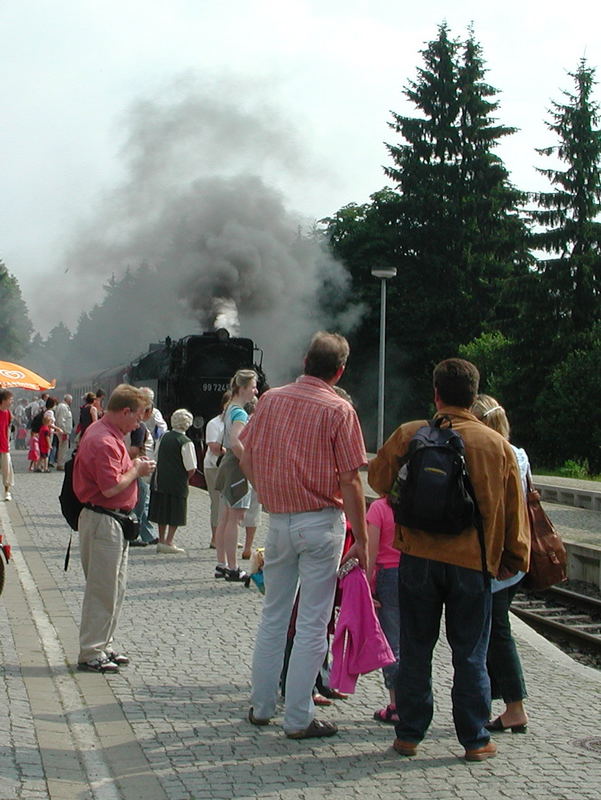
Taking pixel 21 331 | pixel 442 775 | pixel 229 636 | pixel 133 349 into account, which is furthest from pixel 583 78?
pixel 21 331

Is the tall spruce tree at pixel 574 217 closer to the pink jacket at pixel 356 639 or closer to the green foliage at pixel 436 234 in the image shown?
the green foliage at pixel 436 234

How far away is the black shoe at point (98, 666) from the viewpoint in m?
7.11

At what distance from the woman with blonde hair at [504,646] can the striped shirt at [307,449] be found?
663mm

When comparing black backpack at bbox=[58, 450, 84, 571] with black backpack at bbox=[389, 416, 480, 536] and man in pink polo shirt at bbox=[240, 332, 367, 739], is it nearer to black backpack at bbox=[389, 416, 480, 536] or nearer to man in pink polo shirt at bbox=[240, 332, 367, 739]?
man in pink polo shirt at bbox=[240, 332, 367, 739]

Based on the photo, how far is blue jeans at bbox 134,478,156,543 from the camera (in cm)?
1341

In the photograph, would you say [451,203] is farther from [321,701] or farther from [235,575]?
[321,701]

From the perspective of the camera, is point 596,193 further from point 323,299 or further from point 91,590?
point 91,590

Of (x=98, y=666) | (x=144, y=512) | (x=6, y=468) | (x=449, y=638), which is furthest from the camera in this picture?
(x=6, y=468)

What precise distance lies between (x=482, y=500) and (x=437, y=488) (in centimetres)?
25

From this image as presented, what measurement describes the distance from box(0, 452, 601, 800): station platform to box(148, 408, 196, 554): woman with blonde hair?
132 inches

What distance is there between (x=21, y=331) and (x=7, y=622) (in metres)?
117

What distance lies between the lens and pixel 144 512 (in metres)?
13.4

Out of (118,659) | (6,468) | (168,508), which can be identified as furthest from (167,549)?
(6,468)

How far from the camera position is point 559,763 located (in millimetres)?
5398
